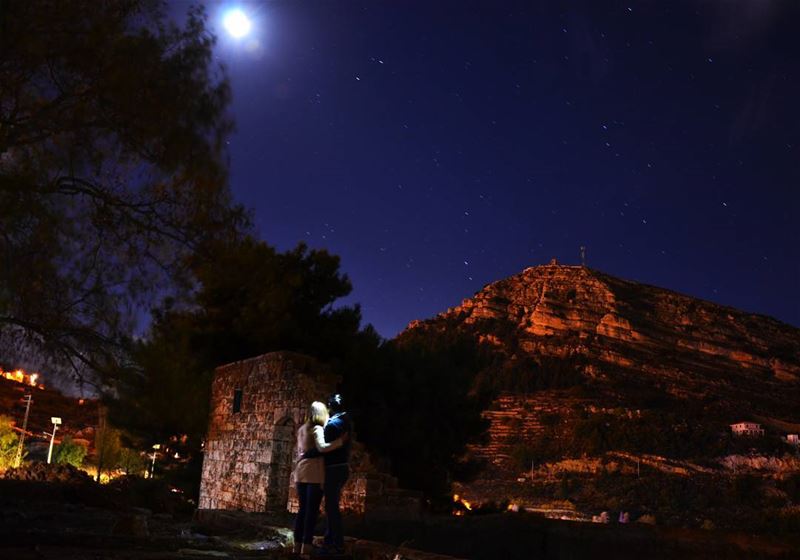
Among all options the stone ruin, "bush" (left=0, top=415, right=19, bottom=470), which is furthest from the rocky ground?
"bush" (left=0, top=415, right=19, bottom=470)

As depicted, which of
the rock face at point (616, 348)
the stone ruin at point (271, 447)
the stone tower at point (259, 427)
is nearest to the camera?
the stone ruin at point (271, 447)

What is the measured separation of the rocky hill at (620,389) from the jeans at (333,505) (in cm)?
1291

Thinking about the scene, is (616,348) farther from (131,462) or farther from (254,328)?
(254,328)

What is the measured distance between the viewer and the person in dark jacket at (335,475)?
558 centimetres

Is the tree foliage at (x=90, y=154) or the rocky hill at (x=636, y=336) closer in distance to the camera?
the tree foliage at (x=90, y=154)

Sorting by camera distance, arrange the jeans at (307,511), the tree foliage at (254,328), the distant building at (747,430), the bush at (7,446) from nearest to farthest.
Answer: the jeans at (307,511) < the tree foliage at (254,328) < the bush at (7,446) < the distant building at (747,430)

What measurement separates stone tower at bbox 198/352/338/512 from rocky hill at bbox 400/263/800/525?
8.35 meters

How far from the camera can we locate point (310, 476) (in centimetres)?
566

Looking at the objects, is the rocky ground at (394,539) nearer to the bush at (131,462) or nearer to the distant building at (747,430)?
the bush at (131,462)

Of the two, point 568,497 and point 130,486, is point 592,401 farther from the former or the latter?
point 130,486

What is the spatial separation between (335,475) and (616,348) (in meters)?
65.8

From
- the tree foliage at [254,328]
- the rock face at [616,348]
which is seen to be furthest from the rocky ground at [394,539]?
the rock face at [616,348]

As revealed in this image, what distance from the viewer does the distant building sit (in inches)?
1638

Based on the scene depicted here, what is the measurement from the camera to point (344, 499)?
9.38 m
